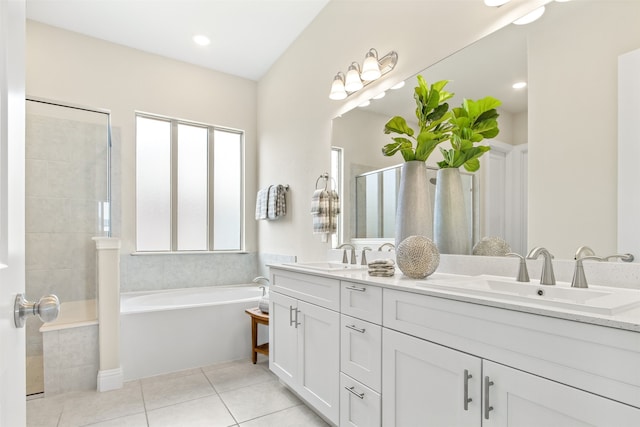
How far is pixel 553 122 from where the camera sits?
1391 mm

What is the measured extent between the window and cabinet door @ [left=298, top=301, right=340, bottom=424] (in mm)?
2325

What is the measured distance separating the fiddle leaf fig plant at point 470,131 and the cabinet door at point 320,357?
101 cm

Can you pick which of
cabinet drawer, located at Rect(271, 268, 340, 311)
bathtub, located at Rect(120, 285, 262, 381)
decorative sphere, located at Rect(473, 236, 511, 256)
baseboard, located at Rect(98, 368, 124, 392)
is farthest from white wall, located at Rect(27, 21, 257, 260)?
decorative sphere, located at Rect(473, 236, 511, 256)

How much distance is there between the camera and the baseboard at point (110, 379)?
7.75 ft

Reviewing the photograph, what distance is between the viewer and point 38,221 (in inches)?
108

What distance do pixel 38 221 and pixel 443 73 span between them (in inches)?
126

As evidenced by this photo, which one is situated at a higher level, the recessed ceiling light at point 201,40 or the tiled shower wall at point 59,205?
the recessed ceiling light at point 201,40


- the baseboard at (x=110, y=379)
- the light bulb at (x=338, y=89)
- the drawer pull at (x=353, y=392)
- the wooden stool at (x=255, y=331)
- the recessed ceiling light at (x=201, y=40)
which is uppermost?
the recessed ceiling light at (x=201, y=40)

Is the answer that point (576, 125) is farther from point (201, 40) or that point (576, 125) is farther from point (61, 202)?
point (61, 202)

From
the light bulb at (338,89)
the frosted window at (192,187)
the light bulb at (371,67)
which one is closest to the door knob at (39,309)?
the light bulb at (371,67)

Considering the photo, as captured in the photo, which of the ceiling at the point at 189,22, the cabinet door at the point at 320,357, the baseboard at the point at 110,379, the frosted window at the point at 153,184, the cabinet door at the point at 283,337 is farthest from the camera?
the frosted window at the point at 153,184

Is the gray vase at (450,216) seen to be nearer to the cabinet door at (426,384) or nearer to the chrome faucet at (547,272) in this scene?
the chrome faucet at (547,272)

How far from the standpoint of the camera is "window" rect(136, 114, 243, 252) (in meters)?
3.65

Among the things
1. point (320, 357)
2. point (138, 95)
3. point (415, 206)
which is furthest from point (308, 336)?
point (138, 95)
